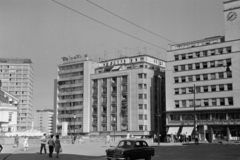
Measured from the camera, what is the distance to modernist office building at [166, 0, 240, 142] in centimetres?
7419

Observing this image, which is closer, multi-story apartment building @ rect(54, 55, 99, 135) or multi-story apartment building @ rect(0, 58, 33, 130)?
multi-story apartment building @ rect(54, 55, 99, 135)

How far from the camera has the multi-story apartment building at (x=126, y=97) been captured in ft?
301

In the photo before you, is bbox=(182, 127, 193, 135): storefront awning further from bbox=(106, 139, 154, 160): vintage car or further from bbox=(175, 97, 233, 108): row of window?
bbox=(106, 139, 154, 160): vintage car

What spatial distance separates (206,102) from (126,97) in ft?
80.7

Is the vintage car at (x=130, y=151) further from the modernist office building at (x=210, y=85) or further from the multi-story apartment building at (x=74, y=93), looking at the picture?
the multi-story apartment building at (x=74, y=93)

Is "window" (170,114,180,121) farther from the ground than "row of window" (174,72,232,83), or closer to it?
closer to it

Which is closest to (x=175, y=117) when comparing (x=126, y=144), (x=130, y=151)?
(x=126, y=144)

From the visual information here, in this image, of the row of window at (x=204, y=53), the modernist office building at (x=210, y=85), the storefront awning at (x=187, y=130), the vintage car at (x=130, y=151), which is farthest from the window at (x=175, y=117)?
the vintage car at (x=130, y=151)

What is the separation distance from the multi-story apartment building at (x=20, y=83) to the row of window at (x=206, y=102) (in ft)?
326

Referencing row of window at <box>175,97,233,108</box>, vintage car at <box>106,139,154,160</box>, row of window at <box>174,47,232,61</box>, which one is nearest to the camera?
vintage car at <box>106,139,154,160</box>

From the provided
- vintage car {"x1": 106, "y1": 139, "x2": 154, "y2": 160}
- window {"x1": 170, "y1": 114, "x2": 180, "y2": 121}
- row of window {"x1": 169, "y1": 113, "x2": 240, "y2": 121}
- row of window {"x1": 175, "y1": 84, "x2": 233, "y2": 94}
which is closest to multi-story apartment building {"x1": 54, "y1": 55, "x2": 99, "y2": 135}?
window {"x1": 170, "y1": 114, "x2": 180, "y2": 121}

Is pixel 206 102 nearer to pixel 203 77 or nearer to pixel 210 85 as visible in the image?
pixel 210 85

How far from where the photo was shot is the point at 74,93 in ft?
358

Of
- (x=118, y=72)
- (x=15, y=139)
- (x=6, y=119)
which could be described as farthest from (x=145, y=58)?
(x=15, y=139)
